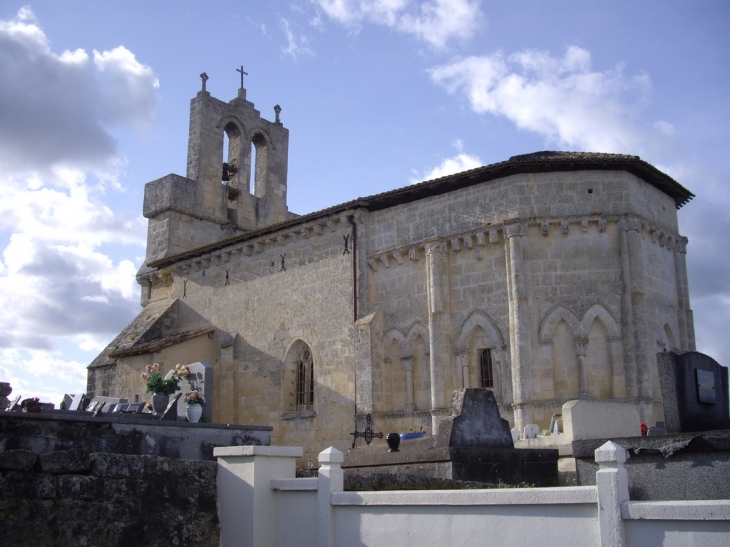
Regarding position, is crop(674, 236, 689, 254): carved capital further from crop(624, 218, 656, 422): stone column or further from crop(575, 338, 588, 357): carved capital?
crop(575, 338, 588, 357): carved capital


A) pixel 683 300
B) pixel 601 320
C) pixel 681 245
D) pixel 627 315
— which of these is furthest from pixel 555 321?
pixel 681 245

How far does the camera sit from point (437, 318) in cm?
1955

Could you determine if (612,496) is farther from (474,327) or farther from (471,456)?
(474,327)

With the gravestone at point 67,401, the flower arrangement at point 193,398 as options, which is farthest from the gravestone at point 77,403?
the flower arrangement at point 193,398

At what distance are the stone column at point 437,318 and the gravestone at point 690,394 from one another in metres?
8.67

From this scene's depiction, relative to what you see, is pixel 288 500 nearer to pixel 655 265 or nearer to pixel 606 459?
pixel 606 459

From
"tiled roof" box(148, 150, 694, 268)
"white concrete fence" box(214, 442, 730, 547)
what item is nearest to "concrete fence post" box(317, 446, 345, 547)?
"white concrete fence" box(214, 442, 730, 547)

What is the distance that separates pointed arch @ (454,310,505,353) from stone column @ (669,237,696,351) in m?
4.65

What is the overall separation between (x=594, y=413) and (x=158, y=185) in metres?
21.6

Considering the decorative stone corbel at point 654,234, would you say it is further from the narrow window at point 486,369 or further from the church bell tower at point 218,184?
the church bell tower at point 218,184

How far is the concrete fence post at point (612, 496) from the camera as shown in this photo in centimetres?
623

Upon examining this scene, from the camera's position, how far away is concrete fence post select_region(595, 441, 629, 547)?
6230mm

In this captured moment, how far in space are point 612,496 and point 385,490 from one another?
3.51m

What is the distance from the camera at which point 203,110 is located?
3109cm
